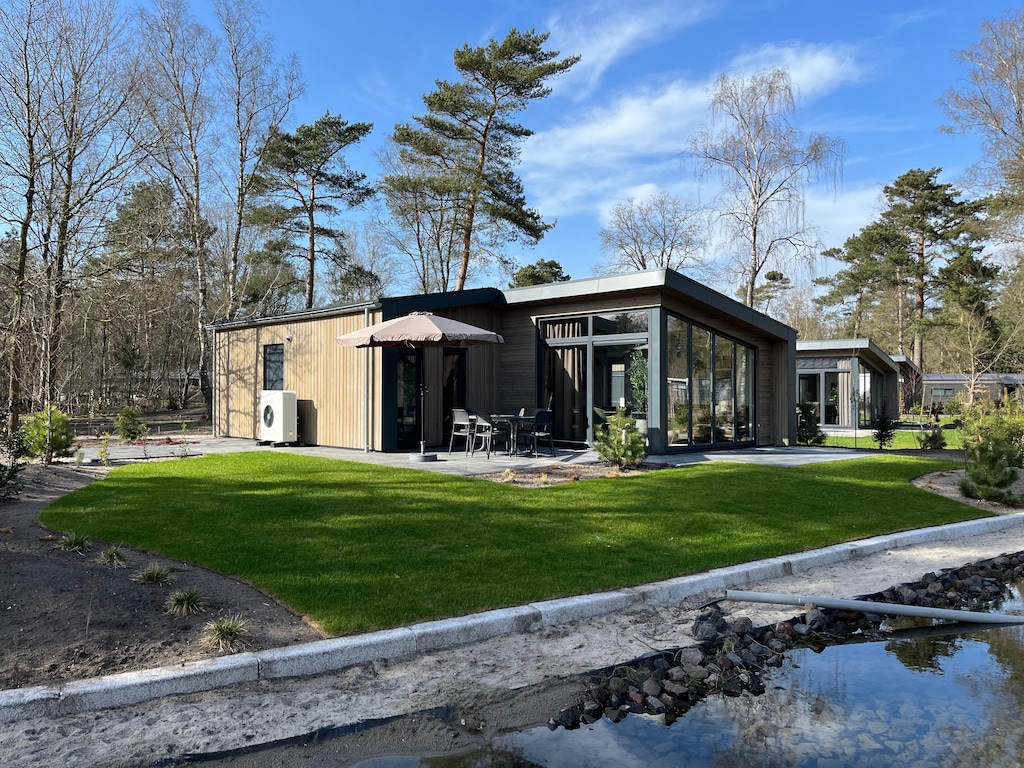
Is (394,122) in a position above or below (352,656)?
above

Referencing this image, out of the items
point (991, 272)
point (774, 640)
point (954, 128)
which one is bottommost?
point (774, 640)

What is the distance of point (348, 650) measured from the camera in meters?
3.53

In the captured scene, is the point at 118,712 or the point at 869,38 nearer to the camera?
the point at 118,712

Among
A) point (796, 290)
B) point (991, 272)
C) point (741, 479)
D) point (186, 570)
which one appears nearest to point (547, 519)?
point (186, 570)

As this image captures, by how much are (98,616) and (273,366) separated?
11466mm

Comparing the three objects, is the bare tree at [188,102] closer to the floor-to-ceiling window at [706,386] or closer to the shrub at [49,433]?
the shrub at [49,433]

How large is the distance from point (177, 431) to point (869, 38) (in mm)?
18880

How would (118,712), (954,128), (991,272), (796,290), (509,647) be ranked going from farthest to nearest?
(796,290) < (991,272) < (954,128) < (509,647) < (118,712)

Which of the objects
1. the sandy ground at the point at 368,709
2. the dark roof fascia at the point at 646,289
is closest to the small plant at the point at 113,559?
the sandy ground at the point at 368,709

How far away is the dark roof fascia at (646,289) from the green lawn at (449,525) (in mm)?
3478

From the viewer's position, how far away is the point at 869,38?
46.6 ft

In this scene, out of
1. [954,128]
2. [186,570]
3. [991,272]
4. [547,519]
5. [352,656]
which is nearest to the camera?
[352,656]

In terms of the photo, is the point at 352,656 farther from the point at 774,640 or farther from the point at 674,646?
the point at 774,640

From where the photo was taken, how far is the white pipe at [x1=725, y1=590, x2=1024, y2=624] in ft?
14.7
